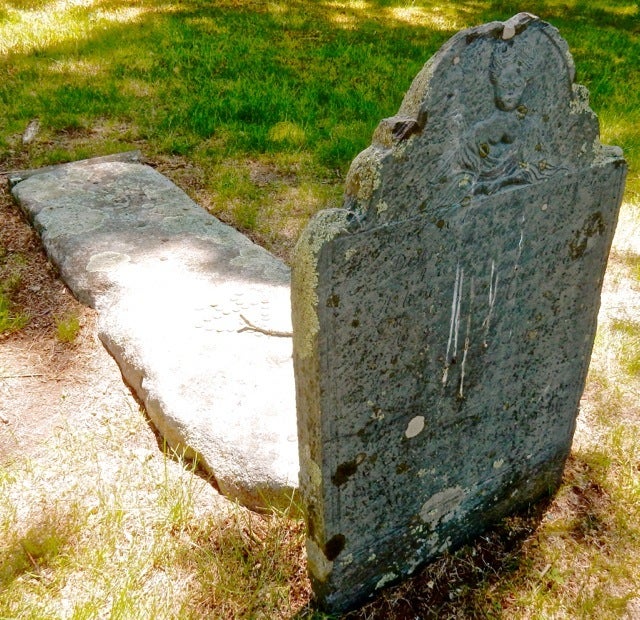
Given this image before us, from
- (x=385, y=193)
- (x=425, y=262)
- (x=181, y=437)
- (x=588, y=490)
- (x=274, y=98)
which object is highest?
(x=385, y=193)

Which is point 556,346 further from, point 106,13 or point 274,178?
point 106,13

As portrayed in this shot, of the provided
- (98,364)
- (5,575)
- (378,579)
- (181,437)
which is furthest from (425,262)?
(98,364)

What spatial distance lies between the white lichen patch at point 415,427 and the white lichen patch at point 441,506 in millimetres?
283

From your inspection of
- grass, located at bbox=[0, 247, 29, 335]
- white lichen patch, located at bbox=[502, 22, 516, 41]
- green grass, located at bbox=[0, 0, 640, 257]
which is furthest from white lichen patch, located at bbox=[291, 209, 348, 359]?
green grass, located at bbox=[0, 0, 640, 257]

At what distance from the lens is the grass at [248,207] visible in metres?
2.09

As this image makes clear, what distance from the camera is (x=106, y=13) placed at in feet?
24.1

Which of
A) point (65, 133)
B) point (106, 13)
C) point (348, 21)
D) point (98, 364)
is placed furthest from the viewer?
point (348, 21)

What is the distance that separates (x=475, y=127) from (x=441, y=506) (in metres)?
1.14

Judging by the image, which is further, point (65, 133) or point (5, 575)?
point (65, 133)

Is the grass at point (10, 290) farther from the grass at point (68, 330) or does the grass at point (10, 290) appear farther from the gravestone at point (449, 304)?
the gravestone at point (449, 304)

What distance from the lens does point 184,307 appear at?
A: 121 inches

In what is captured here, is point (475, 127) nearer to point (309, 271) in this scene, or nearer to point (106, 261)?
point (309, 271)

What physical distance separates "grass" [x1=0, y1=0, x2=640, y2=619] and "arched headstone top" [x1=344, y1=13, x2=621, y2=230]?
1.22 meters

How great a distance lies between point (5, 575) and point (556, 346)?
1807mm
